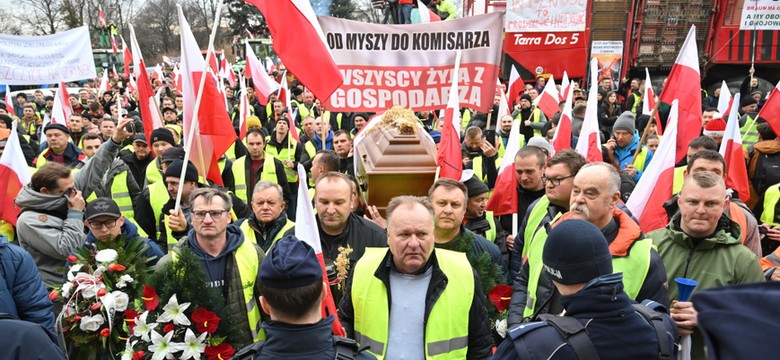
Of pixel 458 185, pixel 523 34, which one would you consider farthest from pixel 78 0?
pixel 458 185

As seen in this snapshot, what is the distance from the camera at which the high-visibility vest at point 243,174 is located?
650 cm

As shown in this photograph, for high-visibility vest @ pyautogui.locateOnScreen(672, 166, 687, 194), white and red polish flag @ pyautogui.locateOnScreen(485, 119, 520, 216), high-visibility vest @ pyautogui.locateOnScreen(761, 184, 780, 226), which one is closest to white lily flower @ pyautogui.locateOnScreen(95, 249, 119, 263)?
white and red polish flag @ pyautogui.locateOnScreen(485, 119, 520, 216)

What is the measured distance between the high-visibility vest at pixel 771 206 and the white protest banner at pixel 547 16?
Answer: 36.0 feet

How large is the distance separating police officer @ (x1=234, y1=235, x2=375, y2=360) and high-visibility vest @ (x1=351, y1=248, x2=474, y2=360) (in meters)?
0.69

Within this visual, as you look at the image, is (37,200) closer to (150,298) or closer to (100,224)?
(100,224)

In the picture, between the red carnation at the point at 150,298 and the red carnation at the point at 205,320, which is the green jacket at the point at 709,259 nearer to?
the red carnation at the point at 205,320

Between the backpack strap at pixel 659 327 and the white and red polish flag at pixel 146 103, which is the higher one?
the white and red polish flag at pixel 146 103

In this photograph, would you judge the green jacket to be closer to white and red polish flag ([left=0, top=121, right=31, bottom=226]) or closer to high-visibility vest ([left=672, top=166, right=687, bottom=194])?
high-visibility vest ([left=672, top=166, right=687, bottom=194])

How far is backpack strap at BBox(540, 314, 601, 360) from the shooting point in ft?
6.71

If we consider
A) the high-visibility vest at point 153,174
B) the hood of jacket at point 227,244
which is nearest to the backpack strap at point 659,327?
the hood of jacket at point 227,244

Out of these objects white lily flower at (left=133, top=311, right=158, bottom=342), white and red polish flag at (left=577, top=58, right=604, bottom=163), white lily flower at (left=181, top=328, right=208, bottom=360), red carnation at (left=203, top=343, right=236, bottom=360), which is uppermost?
white and red polish flag at (left=577, top=58, right=604, bottom=163)

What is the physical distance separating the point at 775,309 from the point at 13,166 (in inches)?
224

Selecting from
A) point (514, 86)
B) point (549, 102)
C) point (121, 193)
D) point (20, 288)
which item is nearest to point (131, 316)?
point (20, 288)

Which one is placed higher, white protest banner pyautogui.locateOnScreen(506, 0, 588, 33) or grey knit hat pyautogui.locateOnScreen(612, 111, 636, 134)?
white protest banner pyautogui.locateOnScreen(506, 0, 588, 33)
